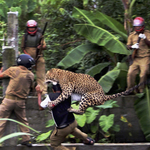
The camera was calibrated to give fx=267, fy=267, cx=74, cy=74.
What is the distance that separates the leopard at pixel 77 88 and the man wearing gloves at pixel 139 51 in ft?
6.35

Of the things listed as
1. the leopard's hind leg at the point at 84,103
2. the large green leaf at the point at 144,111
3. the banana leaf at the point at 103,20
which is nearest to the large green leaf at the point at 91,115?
the large green leaf at the point at 144,111

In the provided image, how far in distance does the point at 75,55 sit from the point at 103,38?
32.1 inches

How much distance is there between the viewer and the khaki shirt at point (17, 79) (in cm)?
459

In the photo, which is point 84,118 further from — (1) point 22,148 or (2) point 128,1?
(2) point 128,1

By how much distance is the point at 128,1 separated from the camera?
6852mm

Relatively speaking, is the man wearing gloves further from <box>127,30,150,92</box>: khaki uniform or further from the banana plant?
the banana plant

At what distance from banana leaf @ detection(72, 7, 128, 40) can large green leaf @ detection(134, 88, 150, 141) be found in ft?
5.93

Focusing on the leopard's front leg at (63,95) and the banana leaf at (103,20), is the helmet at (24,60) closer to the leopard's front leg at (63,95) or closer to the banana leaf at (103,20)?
the leopard's front leg at (63,95)

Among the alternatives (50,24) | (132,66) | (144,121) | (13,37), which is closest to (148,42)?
(132,66)

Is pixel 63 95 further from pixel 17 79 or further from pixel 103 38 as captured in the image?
pixel 103 38

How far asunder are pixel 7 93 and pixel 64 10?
171 inches

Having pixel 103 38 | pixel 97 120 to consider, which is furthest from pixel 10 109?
pixel 103 38

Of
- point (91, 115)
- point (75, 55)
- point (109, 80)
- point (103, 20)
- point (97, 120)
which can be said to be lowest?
point (97, 120)

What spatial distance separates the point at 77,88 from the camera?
412 cm
